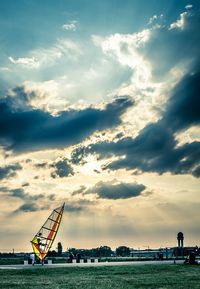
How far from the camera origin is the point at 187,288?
827 inches

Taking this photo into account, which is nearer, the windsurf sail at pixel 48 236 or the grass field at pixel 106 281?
the grass field at pixel 106 281

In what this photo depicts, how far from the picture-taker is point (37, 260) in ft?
240

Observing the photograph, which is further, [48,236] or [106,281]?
[48,236]

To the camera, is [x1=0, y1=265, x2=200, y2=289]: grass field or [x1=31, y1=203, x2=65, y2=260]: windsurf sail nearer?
[x1=0, y1=265, x2=200, y2=289]: grass field

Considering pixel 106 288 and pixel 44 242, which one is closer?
pixel 106 288

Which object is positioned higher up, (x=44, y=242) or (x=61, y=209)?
(x=61, y=209)

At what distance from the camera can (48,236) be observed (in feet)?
221

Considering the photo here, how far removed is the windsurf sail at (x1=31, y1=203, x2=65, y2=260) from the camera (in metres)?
66.0

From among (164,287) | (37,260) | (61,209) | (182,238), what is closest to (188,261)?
(61,209)

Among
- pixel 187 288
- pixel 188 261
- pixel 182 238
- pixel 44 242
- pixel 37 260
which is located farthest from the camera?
pixel 182 238

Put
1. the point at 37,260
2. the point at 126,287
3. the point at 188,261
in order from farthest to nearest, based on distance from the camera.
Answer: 1. the point at 37,260
2. the point at 188,261
3. the point at 126,287

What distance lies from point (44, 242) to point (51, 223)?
10.6ft

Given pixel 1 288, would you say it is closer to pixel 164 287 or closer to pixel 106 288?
pixel 106 288

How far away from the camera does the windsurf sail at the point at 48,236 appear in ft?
217
